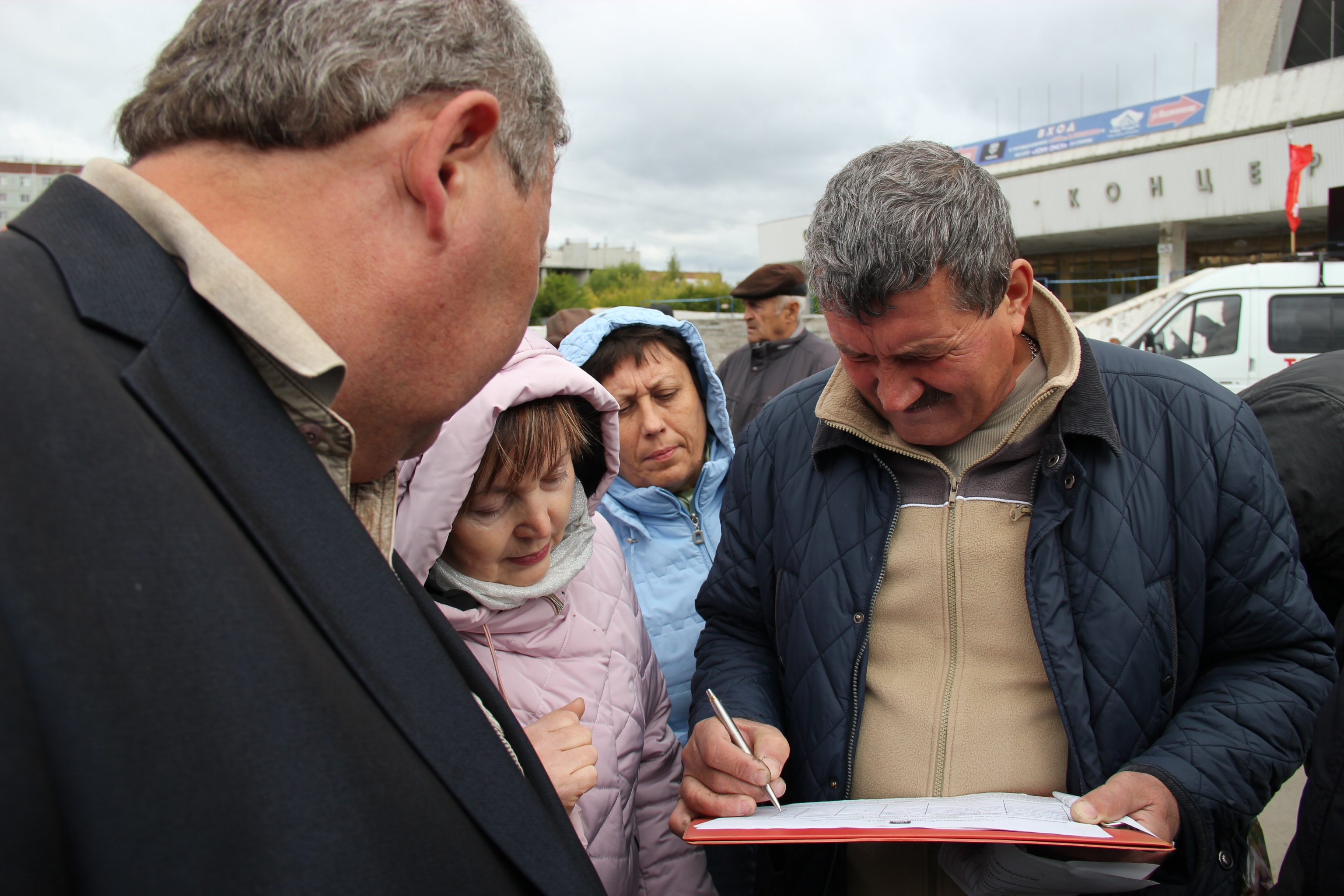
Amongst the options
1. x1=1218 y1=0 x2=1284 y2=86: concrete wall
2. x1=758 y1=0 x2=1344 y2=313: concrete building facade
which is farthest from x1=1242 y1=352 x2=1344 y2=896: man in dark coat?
x1=1218 y1=0 x2=1284 y2=86: concrete wall

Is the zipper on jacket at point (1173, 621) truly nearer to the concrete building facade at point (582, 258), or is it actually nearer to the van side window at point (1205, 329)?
the van side window at point (1205, 329)

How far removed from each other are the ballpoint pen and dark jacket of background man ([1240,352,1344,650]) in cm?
144

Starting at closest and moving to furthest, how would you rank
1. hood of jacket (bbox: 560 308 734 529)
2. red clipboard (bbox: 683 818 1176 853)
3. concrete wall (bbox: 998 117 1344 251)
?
1. red clipboard (bbox: 683 818 1176 853)
2. hood of jacket (bbox: 560 308 734 529)
3. concrete wall (bbox: 998 117 1344 251)

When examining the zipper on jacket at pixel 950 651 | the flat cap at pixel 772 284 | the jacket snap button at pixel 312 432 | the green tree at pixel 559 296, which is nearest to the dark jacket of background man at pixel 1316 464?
the zipper on jacket at pixel 950 651

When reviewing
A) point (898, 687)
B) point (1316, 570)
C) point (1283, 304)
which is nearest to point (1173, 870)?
point (898, 687)

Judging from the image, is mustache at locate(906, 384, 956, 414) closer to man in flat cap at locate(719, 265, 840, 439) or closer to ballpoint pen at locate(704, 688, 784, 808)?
ballpoint pen at locate(704, 688, 784, 808)

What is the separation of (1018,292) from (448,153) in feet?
4.23

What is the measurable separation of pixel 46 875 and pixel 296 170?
2.09ft

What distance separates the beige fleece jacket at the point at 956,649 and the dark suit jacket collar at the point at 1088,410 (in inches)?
1.0

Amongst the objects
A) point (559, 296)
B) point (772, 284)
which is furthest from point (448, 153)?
point (559, 296)

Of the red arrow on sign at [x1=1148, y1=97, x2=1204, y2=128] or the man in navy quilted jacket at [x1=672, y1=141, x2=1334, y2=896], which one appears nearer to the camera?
the man in navy quilted jacket at [x1=672, y1=141, x2=1334, y2=896]

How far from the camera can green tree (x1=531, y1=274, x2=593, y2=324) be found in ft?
160

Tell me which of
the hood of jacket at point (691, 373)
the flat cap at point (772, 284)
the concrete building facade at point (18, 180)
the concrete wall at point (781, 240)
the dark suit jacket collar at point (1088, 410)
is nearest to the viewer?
the dark suit jacket collar at point (1088, 410)
